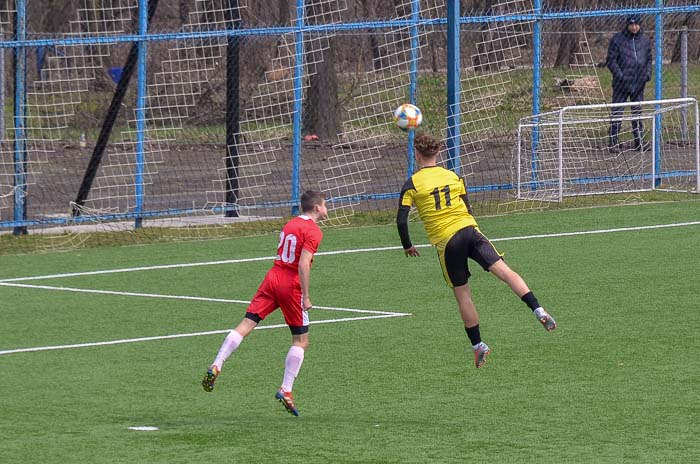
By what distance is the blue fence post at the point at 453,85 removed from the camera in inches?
770

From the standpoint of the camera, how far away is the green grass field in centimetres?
900

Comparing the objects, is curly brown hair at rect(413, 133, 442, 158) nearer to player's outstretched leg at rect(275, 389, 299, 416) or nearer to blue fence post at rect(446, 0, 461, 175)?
player's outstretched leg at rect(275, 389, 299, 416)

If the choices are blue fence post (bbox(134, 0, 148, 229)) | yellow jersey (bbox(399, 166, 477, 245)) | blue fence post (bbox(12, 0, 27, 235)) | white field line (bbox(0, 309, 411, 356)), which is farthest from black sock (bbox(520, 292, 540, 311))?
blue fence post (bbox(12, 0, 27, 235))

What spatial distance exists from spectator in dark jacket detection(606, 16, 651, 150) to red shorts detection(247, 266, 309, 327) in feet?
43.0

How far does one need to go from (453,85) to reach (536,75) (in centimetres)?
218

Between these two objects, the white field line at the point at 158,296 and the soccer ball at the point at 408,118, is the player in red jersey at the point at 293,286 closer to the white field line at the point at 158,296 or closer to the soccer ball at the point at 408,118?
the soccer ball at the point at 408,118

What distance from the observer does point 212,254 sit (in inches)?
695

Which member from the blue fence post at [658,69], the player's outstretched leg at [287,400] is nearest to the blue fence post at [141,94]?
the blue fence post at [658,69]

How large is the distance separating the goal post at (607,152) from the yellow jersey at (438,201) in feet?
30.6

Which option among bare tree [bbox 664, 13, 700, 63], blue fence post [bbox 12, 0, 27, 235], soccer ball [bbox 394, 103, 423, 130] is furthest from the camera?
bare tree [bbox 664, 13, 700, 63]

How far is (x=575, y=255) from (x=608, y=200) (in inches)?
180

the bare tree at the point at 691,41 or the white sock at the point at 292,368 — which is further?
the bare tree at the point at 691,41

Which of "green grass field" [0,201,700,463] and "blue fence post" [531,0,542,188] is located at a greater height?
"blue fence post" [531,0,542,188]

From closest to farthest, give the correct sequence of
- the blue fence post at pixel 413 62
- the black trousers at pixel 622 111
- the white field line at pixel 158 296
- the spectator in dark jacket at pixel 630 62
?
the white field line at pixel 158 296 → the blue fence post at pixel 413 62 → the black trousers at pixel 622 111 → the spectator in dark jacket at pixel 630 62
